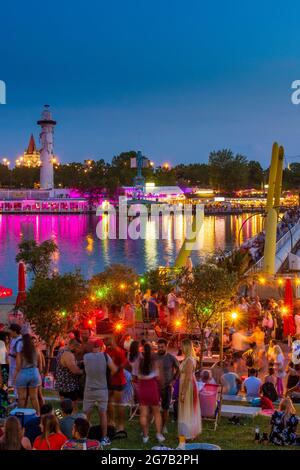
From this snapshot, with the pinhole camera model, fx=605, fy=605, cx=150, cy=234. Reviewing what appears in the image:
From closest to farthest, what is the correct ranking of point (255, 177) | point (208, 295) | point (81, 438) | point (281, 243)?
1. point (81, 438)
2. point (208, 295)
3. point (281, 243)
4. point (255, 177)

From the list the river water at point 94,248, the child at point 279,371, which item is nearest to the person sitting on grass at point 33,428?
the child at point 279,371

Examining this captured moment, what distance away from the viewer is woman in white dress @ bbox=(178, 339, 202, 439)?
6770 millimetres

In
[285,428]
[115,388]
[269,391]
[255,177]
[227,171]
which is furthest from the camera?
[255,177]

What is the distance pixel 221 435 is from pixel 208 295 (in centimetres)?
497

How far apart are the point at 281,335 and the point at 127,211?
98222 millimetres

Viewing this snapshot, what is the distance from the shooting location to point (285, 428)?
21.9 feet

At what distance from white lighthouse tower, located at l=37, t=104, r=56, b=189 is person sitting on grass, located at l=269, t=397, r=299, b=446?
120 meters

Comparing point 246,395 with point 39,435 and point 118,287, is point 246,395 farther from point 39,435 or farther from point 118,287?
point 118,287

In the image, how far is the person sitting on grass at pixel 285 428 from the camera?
6668 mm

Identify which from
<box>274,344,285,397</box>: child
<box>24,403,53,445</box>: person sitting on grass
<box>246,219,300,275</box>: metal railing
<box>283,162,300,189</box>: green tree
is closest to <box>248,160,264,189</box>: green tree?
<box>283,162,300,189</box>: green tree

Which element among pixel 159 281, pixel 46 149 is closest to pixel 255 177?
pixel 46 149

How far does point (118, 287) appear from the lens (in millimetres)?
16250

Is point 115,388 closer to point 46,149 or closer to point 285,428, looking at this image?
point 285,428

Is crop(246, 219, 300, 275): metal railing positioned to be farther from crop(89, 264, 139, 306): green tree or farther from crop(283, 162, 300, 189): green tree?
crop(283, 162, 300, 189): green tree
